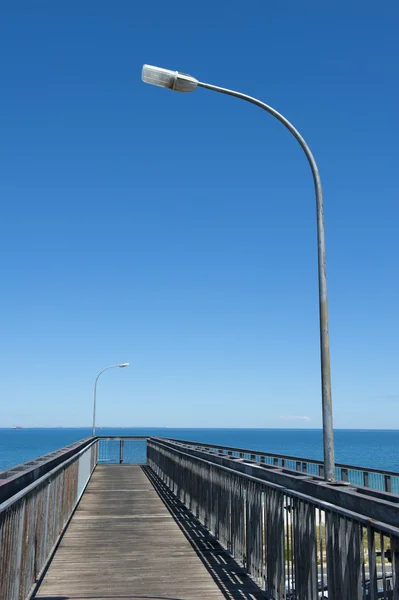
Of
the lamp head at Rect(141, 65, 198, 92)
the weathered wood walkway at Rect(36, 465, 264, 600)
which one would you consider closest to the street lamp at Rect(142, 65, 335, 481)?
the lamp head at Rect(141, 65, 198, 92)

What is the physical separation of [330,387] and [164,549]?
3.58 meters

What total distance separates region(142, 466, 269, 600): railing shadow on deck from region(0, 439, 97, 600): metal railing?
6.63 ft

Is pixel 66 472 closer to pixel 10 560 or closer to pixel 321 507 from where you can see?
pixel 10 560

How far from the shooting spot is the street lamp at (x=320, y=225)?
7254mm

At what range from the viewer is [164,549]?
29.2ft

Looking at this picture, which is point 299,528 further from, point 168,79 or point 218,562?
point 168,79

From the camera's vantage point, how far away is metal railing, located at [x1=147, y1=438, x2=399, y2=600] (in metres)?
4.12

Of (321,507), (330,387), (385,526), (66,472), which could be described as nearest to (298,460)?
(66,472)

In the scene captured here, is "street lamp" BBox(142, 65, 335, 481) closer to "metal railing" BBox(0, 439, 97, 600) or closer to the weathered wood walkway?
the weathered wood walkway

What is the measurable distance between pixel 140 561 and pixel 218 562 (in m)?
1.02

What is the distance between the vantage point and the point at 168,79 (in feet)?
29.0

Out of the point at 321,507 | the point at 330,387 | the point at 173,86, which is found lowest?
the point at 321,507

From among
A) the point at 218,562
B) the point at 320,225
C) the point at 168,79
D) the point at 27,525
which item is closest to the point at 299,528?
the point at 27,525

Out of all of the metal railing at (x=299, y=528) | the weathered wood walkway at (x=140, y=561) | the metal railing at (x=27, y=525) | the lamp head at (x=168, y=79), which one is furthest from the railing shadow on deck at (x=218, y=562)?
the lamp head at (x=168, y=79)
